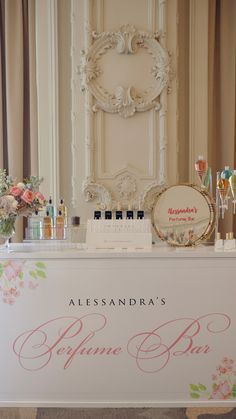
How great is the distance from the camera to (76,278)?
196 centimetres

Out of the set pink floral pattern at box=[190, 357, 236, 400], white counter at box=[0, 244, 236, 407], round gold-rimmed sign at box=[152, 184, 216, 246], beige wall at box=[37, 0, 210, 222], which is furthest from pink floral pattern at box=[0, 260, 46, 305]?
beige wall at box=[37, 0, 210, 222]

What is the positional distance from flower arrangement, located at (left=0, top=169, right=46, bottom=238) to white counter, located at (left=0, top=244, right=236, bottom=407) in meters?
0.18

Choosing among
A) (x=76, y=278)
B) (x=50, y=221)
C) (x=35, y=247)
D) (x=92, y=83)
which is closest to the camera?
(x=76, y=278)

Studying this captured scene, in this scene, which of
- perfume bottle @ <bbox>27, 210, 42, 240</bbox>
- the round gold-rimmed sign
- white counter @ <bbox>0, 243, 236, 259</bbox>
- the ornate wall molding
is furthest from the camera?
the ornate wall molding

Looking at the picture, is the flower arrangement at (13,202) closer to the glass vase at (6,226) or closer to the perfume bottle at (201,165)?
the glass vase at (6,226)

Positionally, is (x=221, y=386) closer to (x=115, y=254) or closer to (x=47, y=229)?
(x=115, y=254)

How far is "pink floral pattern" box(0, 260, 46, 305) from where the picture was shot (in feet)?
6.45

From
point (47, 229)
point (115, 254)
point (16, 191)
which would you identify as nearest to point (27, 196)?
point (16, 191)

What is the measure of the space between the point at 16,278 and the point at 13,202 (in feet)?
1.27

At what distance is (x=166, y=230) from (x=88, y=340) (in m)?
0.72

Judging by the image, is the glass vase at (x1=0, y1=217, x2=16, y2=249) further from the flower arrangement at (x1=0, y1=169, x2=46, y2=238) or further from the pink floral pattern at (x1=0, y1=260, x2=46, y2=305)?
the pink floral pattern at (x1=0, y1=260, x2=46, y2=305)

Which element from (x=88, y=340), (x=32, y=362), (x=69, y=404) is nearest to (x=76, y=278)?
(x=88, y=340)

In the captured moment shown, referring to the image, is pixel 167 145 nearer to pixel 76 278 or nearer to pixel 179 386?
pixel 76 278

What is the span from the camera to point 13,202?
2008mm
